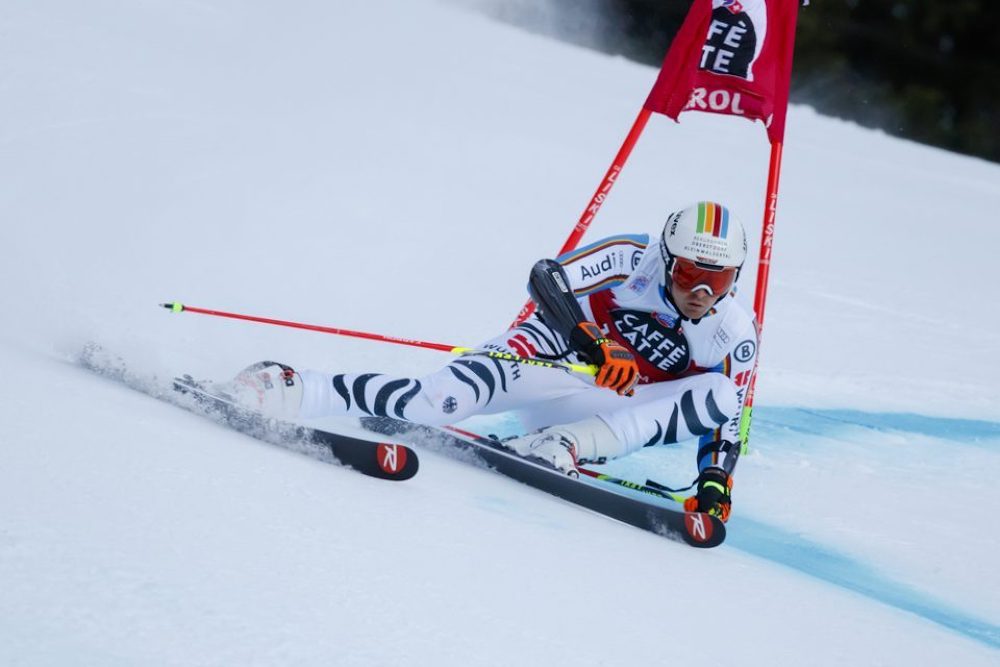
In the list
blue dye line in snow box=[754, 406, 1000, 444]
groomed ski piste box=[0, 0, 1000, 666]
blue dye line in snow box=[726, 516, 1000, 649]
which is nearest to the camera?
groomed ski piste box=[0, 0, 1000, 666]

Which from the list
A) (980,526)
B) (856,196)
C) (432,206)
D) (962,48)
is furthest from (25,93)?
(962,48)

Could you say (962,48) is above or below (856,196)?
above

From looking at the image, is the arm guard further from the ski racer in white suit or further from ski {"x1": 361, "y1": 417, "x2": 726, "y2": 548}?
ski {"x1": 361, "y1": 417, "x2": 726, "y2": 548}

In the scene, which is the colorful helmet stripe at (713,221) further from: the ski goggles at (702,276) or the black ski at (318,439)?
the black ski at (318,439)

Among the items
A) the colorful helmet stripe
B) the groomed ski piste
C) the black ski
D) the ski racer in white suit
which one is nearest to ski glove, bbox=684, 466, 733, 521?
the ski racer in white suit

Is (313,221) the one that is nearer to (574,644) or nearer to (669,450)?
(669,450)

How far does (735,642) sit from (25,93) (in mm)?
4827

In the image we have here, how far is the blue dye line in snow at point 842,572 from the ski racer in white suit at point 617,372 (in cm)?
16

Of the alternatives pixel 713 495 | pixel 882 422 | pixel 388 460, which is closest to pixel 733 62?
pixel 882 422

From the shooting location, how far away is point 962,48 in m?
21.2

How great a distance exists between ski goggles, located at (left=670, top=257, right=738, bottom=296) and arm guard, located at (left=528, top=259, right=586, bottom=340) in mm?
312

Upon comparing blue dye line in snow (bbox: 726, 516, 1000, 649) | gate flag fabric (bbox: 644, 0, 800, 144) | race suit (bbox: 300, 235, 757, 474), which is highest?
gate flag fabric (bbox: 644, 0, 800, 144)

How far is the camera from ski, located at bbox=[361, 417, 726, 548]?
11.3ft

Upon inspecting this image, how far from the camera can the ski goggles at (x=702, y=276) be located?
148 inches
